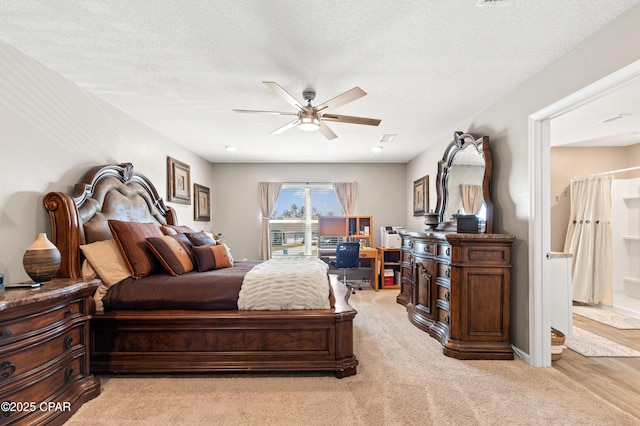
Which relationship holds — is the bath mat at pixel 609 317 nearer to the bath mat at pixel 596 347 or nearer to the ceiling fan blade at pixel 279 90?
the bath mat at pixel 596 347

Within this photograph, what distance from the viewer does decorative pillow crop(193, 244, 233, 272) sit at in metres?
3.07

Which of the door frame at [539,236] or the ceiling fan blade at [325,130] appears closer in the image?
the door frame at [539,236]

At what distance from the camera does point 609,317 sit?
4016 millimetres

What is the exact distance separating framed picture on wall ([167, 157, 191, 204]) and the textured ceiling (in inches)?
40.6

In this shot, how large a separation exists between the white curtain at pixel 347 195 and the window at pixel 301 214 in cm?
15

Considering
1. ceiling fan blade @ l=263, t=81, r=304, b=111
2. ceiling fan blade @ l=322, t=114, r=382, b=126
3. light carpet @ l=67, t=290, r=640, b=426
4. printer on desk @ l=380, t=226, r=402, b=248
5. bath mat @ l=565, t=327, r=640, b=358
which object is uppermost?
ceiling fan blade @ l=263, t=81, r=304, b=111

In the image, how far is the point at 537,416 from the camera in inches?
77.2

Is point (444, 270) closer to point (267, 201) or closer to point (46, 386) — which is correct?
point (46, 386)

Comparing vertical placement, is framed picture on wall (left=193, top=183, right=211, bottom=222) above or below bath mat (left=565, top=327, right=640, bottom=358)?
above

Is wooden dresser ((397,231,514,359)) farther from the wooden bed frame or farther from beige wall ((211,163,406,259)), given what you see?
beige wall ((211,163,406,259))

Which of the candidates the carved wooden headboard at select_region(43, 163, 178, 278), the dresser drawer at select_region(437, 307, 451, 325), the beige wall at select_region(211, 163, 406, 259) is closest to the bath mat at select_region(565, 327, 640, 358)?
the dresser drawer at select_region(437, 307, 451, 325)

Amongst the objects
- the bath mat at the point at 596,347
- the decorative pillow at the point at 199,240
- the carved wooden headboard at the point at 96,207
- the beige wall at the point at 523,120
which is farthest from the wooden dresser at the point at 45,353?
the bath mat at the point at 596,347

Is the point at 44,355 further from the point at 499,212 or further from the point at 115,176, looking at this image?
the point at 499,212

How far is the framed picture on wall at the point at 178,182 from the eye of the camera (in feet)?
14.4
